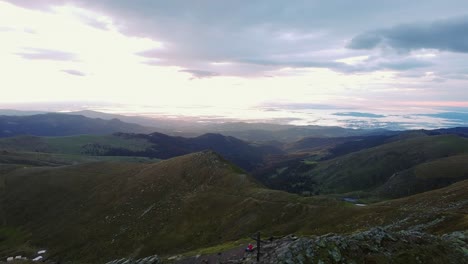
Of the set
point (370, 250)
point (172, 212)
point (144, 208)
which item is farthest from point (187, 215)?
point (370, 250)

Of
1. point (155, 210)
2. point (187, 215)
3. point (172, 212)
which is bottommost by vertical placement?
point (155, 210)

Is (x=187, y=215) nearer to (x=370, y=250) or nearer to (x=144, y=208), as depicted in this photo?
(x=144, y=208)

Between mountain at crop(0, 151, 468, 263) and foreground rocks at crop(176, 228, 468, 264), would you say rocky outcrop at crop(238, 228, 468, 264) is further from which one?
mountain at crop(0, 151, 468, 263)

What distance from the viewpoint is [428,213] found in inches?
2933

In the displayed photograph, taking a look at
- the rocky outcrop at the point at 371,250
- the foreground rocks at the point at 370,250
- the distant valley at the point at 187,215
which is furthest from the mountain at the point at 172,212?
the foreground rocks at the point at 370,250

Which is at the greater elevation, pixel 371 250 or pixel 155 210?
pixel 371 250

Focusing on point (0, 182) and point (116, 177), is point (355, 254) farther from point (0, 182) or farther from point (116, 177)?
point (0, 182)

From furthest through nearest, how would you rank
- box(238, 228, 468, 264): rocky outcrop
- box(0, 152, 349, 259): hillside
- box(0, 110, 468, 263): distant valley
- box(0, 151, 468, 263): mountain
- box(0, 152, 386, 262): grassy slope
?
box(0, 152, 349, 259): hillside → box(0, 152, 386, 262): grassy slope → box(0, 151, 468, 263): mountain → box(0, 110, 468, 263): distant valley → box(238, 228, 468, 264): rocky outcrop

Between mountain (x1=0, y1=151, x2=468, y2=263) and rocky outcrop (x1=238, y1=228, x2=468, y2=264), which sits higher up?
rocky outcrop (x1=238, y1=228, x2=468, y2=264)

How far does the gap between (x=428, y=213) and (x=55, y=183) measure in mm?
164013

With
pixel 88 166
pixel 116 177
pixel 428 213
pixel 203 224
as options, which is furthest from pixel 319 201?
pixel 88 166

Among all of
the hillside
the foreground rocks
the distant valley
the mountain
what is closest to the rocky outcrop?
the foreground rocks

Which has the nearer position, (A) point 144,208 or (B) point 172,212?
(B) point 172,212

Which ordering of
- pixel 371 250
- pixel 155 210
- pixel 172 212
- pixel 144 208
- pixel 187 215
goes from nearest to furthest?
pixel 371 250
pixel 187 215
pixel 172 212
pixel 155 210
pixel 144 208
